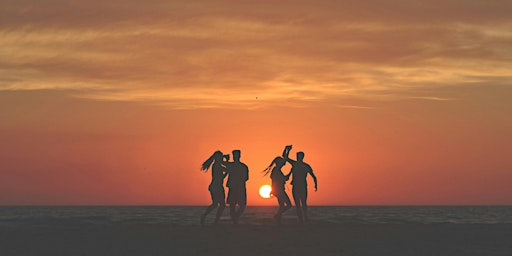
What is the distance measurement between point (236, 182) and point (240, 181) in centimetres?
13

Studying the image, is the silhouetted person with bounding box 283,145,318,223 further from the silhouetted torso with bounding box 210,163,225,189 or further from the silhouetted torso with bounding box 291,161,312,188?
the silhouetted torso with bounding box 210,163,225,189

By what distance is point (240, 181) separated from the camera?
92.9 ft

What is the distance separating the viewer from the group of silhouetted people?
28234mm

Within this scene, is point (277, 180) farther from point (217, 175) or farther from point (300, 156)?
point (217, 175)
